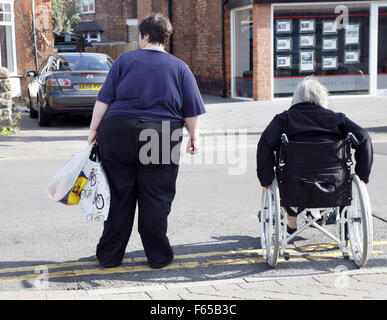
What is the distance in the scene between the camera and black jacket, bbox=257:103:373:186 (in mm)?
4523

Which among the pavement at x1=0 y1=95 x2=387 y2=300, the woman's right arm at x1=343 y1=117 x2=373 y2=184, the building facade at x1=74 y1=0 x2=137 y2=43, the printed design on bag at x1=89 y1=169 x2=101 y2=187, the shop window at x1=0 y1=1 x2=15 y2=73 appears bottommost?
the pavement at x1=0 y1=95 x2=387 y2=300

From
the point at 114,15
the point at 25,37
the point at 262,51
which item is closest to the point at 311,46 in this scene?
the point at 262,51

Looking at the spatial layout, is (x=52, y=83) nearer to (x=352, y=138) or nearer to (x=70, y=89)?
(x=70, y=89)

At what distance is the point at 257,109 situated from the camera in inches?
640

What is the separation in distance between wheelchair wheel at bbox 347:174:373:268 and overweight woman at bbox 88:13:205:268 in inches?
50.3

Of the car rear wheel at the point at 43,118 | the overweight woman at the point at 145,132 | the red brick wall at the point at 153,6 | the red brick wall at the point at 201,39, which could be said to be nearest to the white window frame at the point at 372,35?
the red brick wall at the point at 201,39

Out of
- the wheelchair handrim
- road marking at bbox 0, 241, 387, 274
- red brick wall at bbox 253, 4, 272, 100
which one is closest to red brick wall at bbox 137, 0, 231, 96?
red brick wall at bbox 253, 4, 272, 100

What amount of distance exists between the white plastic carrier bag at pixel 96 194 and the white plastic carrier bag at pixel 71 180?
0.10 ft

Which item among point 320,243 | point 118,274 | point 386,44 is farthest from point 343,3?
point 118,274

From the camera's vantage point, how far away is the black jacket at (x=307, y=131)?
4.52 meters

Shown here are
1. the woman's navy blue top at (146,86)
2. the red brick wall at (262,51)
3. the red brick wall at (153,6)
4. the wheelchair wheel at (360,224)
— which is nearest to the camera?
the wheelchair wheel at (360,224)

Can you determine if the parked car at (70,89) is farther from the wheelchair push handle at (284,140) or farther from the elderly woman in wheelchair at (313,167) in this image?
the wheelchair push handle at (284,140)

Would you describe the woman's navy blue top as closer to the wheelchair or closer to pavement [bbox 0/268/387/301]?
the wheelchair
